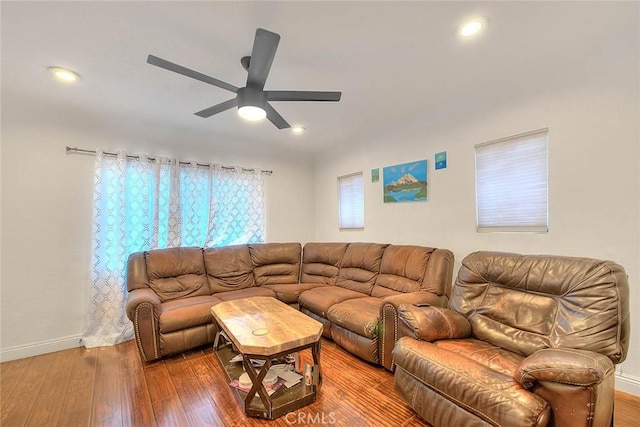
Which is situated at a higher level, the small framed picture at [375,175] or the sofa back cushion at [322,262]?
the small framed picture at [375,175]

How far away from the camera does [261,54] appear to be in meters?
1.48

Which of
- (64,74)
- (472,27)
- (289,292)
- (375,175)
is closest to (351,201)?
(375,175)

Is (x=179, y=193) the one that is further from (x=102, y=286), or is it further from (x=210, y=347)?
(x=210, y=347)

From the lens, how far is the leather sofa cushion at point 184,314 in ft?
8.09

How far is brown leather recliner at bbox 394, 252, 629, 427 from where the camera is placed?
3.87 ft

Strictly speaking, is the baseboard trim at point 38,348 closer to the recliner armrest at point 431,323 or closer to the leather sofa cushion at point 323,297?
the leather sofa cushion at point 323,297

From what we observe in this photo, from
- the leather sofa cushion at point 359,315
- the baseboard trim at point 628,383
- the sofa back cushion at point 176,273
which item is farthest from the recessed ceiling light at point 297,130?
the baseboard trim at point 628,383

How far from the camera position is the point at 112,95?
2.57 metres

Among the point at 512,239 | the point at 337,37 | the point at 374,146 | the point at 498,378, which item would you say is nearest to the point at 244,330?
the point at 498,378

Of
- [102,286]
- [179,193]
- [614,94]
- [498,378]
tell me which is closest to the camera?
[498,378]

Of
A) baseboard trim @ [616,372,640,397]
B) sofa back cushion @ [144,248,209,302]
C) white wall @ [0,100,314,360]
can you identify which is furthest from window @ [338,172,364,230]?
white wall @ [0,100,314,360]

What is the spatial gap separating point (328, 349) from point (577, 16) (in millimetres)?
3165

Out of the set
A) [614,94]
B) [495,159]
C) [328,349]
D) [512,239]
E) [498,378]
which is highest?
[614,94]

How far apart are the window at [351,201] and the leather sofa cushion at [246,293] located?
1.63 meters
